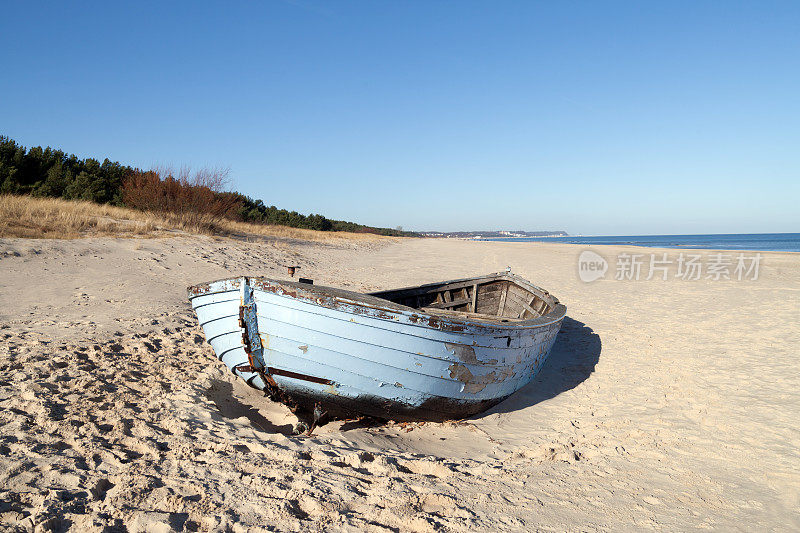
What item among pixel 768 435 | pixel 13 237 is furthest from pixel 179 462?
pixel 13 237

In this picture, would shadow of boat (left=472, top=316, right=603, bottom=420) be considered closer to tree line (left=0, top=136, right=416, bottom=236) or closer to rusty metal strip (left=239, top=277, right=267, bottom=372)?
rusty metal strip (left=239, top=277, right=267, bottom=372)

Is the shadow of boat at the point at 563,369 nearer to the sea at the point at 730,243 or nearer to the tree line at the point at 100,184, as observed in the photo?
the tree line at the point at 100,184

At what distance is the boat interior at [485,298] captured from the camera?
664 centimetres

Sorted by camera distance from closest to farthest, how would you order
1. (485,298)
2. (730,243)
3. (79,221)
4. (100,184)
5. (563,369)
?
(563,369) < (485,298) < (79,221) < (100,184) < (730,243)

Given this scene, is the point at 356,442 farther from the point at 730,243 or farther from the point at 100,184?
the point at 730,243

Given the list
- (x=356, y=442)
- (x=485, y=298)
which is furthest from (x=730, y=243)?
(x=356, y=442)

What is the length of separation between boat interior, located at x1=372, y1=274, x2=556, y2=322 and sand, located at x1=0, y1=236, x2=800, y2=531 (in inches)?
37.3

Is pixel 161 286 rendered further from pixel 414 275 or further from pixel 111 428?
pixel 414 275

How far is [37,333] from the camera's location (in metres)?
4.90

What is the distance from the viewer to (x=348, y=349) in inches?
138

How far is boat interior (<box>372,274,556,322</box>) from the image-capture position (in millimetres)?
6645

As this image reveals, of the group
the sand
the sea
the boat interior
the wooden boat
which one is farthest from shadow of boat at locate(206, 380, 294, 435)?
the sea

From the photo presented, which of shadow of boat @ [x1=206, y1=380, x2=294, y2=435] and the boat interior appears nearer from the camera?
shadow of boat @ [x1=206, y1=380, x2=294, y2=435]

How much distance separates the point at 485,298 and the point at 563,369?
1.88 m
